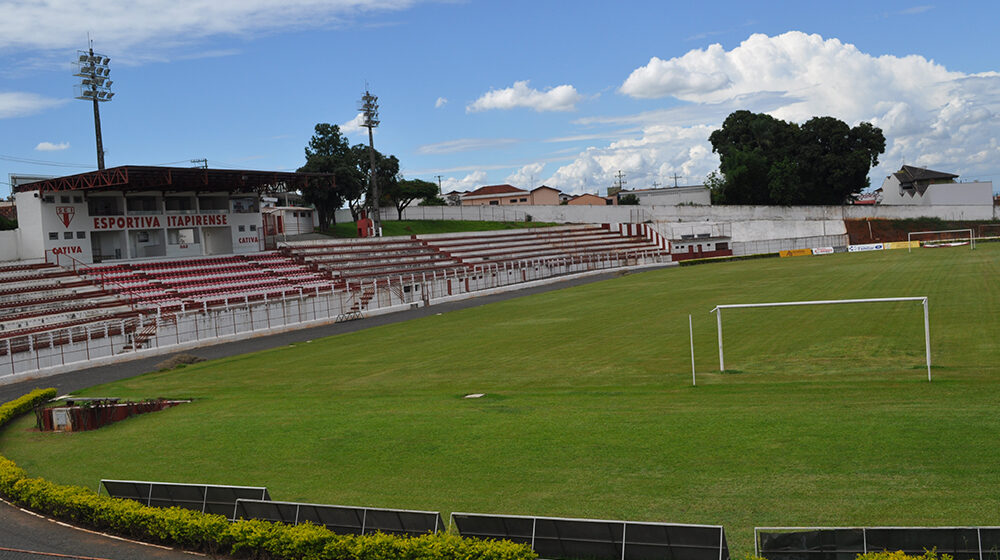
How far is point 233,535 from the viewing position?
951 centimetres

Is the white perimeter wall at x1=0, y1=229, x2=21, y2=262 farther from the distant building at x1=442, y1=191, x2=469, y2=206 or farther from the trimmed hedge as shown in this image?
the distant building at x1=442, y1=191, x2=469, y2=206

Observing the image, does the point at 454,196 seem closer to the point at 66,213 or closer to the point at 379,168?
the point at 379,168

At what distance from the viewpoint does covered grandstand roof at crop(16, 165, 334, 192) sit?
42656 mm

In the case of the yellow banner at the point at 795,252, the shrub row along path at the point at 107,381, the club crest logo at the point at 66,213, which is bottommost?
the shrub row along path at the point at 107,381

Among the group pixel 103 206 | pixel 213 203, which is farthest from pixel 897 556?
pixel 213 203

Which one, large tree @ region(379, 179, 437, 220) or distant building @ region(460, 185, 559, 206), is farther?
distant building @ region(460, 185, 559, 206)

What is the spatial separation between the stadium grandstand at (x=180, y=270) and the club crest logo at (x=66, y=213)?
0.19ft

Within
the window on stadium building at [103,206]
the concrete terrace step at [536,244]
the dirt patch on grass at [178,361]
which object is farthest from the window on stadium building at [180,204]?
the dirt patch on grass at [178,361]

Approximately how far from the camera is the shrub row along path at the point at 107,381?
10.1 meters

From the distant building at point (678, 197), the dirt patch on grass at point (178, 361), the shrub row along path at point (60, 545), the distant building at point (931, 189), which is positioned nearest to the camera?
the shrub row along path at point (60, 545)

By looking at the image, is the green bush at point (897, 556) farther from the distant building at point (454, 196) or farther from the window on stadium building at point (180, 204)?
the distant building at point (454, 196)

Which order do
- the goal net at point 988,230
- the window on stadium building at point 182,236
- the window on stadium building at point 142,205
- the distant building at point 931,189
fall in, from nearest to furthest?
the window on stadium building at point 142,205 → the window on stadium building at point 182,236 → the goal net at point 988,230 → the distant building at point 931,189

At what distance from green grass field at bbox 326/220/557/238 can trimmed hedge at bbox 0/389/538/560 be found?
61.7 meters

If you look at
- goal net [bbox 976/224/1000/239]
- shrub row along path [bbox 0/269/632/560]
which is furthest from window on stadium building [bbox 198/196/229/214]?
goal net [bbox 976/224/1000/239]
